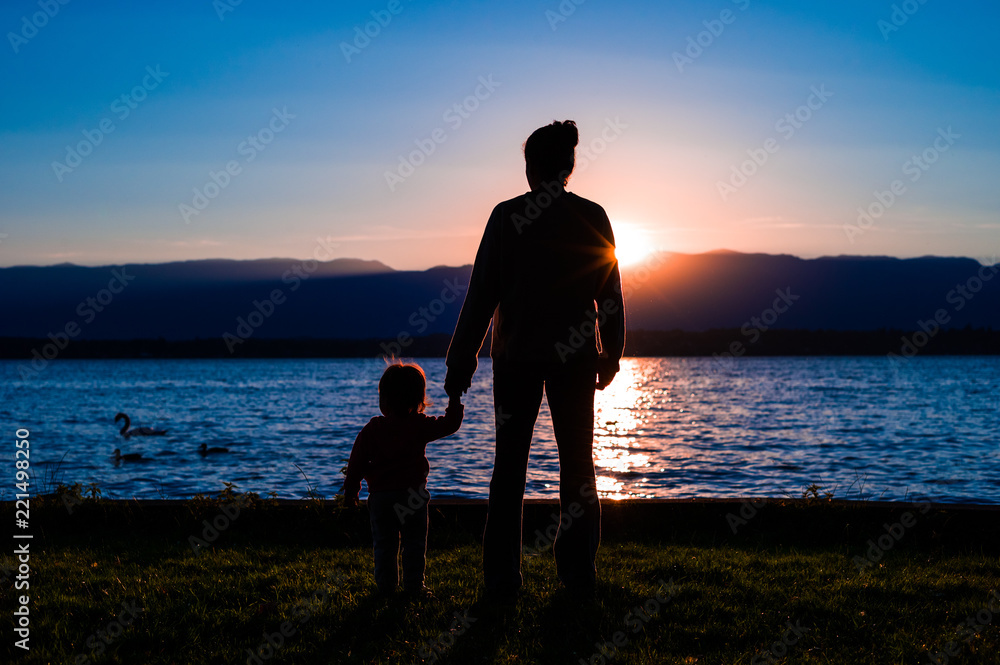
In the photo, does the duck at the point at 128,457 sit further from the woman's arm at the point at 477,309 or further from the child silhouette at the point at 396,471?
the woman's arm at the point at 477,309

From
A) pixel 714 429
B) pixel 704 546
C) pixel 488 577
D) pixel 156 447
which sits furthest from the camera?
pixel 714 429

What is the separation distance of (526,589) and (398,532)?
87cm

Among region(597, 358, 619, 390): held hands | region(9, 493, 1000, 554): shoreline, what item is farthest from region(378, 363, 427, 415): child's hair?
region(9, 493, 1000, 554): shoreline

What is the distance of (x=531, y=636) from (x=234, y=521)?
3.69 metres

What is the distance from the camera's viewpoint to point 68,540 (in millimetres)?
6457

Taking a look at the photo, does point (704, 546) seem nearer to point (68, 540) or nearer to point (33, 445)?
point (68, 540)

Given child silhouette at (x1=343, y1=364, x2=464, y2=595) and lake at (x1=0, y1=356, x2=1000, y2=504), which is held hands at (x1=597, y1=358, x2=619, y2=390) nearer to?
child silhouette at (x1=343, y1=364, x2=464, y2=595)

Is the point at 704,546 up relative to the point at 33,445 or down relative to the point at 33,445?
up

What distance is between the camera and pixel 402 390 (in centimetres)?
447

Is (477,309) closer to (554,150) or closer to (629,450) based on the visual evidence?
(554,150)

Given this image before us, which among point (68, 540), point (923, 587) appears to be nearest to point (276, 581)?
point (68, 540)

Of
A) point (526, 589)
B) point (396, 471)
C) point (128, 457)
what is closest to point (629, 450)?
point (128, 457)

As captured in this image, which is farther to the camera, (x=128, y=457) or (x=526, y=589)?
(x=128, y=457)

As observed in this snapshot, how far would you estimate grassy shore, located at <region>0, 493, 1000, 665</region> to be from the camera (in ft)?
12.3
